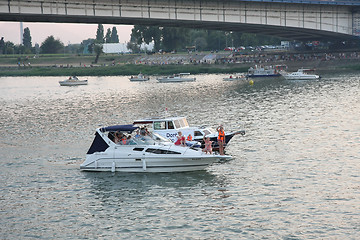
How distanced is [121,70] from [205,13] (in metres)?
91.0

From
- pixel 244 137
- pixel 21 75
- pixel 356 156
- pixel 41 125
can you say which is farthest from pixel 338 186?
pixel 21 75

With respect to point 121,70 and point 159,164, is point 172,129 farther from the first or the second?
point 121,70

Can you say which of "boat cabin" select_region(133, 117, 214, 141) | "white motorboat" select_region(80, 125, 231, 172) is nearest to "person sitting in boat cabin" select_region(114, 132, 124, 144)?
"white motorboat" select_region(80, 125, 231, 172)

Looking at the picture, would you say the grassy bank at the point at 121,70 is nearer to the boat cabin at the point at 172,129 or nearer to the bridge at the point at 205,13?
the bridge at the point at 205,13

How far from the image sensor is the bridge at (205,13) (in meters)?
68.8

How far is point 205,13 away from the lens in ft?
271

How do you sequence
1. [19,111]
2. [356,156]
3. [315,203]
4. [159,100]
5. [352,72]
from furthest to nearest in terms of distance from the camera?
[352,72], [159,100], [19,111], [356,156], [315,203]

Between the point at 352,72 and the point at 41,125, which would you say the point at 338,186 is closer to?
the point at 41,125

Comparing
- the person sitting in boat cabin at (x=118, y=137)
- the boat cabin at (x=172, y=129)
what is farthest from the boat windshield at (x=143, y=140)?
the boat cabin at (x=172, y=129)

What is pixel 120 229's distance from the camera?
2419 centimetres

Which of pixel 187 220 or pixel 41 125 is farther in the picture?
pixel 41 125

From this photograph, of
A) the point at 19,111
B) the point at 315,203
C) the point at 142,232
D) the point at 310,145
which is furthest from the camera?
the point at 19,111

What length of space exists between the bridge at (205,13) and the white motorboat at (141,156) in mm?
36596

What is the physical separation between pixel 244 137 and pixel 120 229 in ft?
74.7
